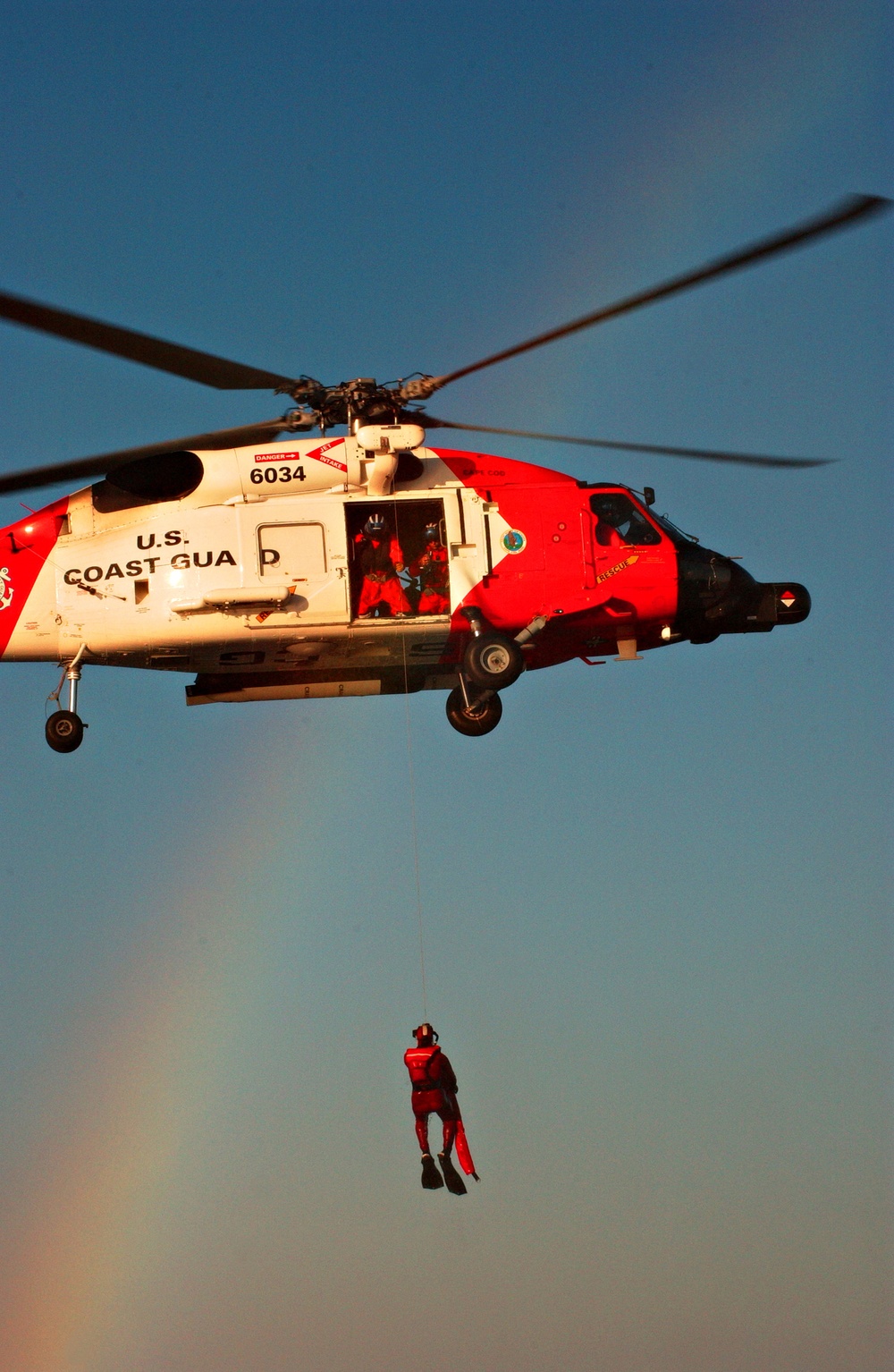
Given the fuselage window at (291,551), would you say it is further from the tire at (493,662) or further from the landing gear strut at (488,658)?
the tire at (493,662)

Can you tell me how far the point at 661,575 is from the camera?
24.0 metres

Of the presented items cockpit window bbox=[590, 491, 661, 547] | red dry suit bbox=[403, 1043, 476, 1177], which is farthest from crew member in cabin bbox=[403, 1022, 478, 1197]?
cockpit window bbox=[590, 491, 661, 547]

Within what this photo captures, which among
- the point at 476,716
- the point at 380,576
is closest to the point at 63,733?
the point at 380,576

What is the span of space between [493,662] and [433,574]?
Answer: 57.4 inches

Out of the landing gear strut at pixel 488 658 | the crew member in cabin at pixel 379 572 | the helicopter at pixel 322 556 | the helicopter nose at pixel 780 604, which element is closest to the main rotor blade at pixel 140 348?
the helicopter at pixel 322 556

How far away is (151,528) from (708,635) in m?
7.97

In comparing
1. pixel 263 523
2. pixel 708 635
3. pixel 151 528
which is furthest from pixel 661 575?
pixel 151 528

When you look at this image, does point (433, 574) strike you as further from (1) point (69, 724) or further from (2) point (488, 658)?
(1) point (69, 724)

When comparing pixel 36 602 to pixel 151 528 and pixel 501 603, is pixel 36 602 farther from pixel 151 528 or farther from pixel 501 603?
pixel 501 603

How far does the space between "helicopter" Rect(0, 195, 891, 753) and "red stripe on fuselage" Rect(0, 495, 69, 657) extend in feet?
0.08

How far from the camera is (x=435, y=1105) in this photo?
68.8ft

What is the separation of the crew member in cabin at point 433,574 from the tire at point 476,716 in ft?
5.09

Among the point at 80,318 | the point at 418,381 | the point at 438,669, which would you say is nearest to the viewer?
the point at 80,318

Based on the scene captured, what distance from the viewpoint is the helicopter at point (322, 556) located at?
23.0 meters
